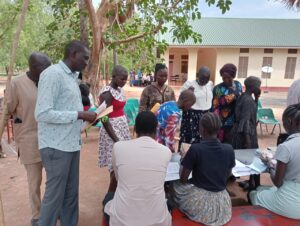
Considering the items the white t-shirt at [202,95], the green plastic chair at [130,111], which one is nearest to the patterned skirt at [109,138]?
the white t-shirt at [202,95]

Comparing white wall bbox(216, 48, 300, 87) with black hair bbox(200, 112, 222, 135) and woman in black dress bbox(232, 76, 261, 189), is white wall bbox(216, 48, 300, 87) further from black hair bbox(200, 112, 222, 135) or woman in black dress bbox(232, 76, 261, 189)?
black hair bbox(200, 112, 222, 135)

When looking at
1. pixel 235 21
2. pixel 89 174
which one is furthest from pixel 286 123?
pixel 235 21

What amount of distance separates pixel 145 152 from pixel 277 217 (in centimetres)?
135

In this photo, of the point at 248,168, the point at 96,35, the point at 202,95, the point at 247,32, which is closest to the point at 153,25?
the point at 96,35

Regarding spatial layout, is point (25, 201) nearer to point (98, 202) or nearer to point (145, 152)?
point (98, 202)

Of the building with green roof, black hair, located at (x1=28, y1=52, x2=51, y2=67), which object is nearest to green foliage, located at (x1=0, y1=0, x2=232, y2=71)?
black hair, located at (x1=28, y1=52, x2=51, y2=67)

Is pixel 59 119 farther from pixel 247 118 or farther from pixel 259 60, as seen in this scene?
pixel 259 60

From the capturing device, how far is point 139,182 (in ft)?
6.00

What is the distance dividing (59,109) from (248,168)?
6.05 feet

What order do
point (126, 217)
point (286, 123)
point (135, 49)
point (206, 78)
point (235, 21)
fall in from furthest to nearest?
point (235, 21) → point (135, 49) → point (206, 78) → point (286, 123) → point (126, 217)

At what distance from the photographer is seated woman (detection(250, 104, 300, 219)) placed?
7.38 feet

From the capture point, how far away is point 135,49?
20.1 ft

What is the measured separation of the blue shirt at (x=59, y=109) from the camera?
2.04 m

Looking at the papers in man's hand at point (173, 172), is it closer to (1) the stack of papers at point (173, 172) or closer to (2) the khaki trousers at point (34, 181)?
(1) the stack of papers at point (173, 172)
